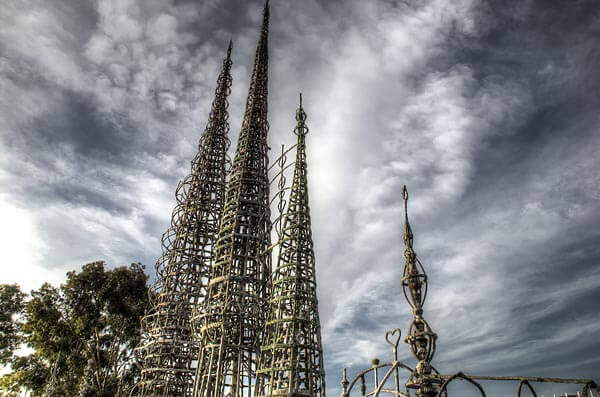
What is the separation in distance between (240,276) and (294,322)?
17.5 feet

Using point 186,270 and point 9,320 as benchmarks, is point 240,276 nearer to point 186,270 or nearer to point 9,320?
point 186,270

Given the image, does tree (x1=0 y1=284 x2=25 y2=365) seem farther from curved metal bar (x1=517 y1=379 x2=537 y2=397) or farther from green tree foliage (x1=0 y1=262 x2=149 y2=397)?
curved metal bar (x1=517 y1=379 x2=537 y2=397)

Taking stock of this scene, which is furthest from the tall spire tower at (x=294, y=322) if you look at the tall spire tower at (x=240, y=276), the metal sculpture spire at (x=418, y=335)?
the metal sculpture spire at (x=418, y=335)

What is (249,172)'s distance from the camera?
24.1m

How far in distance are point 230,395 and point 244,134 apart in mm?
14630

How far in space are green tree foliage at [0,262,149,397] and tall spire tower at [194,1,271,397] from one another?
32.9 ft

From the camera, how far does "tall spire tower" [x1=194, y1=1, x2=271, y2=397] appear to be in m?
19.1

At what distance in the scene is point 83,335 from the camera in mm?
28125

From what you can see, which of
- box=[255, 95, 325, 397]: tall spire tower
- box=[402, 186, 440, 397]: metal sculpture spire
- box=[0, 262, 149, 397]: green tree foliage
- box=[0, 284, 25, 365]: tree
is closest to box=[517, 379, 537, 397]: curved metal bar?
box=[402, 186, 440, 397]: metal sculpture spire

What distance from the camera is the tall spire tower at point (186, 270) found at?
2245 centimetres

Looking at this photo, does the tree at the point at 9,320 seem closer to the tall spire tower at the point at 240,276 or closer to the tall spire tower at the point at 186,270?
the tall spire tower at the point at 186,270

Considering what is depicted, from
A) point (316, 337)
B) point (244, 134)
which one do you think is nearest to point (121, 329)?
point (244, 134)

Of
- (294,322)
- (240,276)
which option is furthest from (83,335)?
(294,322)

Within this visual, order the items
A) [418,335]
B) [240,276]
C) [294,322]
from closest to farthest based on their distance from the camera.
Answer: [418,335] → [294,322] → [240,276]
